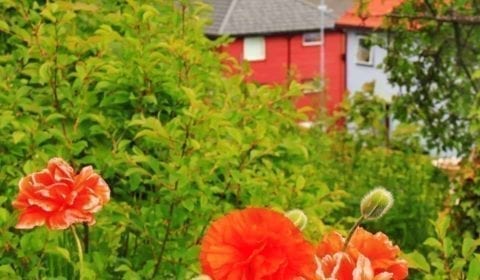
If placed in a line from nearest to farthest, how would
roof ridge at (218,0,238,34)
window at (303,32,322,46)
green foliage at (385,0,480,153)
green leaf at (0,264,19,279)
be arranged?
green leaf at (0,264,19,279), green foliage at (385,0,480,153), roof ridge at (218,0,238,34), window at (303,32,322,46)

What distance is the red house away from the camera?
3703cm

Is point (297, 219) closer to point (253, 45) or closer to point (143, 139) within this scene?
point (143, 139)

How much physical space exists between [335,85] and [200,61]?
105 ft

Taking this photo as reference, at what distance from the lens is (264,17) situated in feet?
127

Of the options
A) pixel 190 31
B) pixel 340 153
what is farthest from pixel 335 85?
pixel 190 31

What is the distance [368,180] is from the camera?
981 centimetres

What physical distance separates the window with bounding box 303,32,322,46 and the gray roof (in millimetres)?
235

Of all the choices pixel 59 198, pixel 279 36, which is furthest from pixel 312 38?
pixel 59 198

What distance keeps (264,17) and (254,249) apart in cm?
3731

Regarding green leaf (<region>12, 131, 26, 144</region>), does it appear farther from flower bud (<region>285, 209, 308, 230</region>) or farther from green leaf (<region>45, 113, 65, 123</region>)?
flower bud (<region>285, 209, 308, 230</region>)

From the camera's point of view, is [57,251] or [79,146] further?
[79,146]

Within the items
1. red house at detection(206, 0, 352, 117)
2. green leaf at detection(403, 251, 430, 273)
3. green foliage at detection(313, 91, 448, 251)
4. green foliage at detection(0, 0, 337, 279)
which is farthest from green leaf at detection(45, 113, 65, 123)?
red house at detection(206, 0, 352, 117)

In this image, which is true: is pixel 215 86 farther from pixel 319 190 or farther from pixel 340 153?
pixel 340 153

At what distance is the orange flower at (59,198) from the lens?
216cm
